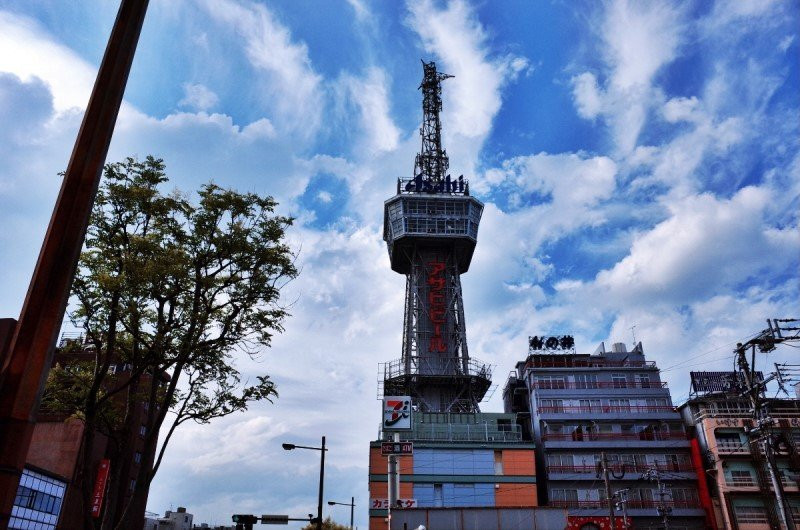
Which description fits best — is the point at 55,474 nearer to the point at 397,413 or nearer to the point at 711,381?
the point at 397,413

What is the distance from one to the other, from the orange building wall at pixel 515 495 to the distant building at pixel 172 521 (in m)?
54.5

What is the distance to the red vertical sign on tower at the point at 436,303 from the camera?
2721 inches

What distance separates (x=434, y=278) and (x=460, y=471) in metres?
25.4

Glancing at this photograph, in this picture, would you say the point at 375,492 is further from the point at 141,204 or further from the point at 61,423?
the point at 141,204

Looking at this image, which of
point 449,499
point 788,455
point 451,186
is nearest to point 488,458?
point 449,499

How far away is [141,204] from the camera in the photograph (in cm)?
1897

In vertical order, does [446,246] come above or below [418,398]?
above

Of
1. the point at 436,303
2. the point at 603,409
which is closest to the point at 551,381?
the point at 603,409

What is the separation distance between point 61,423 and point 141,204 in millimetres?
49968

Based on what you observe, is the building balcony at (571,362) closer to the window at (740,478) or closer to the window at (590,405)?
the window at (590,405)

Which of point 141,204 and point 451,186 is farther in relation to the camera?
point 451,186

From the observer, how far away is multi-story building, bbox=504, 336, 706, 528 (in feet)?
181

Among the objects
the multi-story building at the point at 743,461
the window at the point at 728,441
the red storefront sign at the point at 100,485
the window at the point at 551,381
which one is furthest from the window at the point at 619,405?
the red storefront sign at the point at 100,485

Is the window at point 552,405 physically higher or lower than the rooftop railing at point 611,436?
higher
